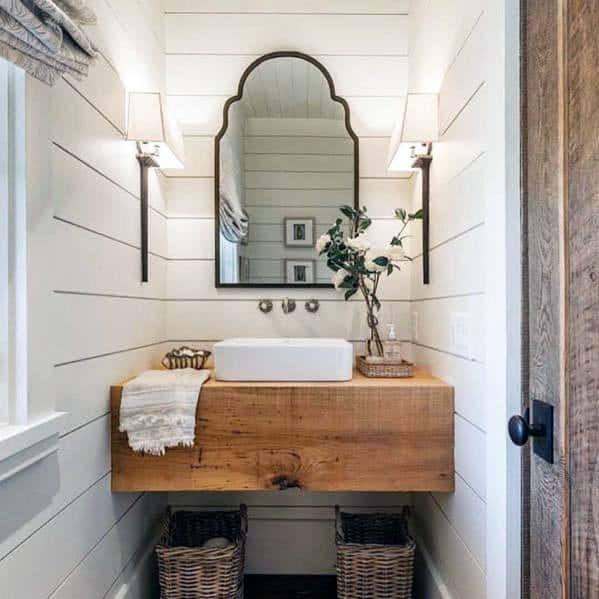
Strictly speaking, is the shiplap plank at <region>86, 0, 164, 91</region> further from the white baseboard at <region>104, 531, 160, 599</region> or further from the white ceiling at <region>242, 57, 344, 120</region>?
the white baseboard at <region>104, 531, 160, 599</region>

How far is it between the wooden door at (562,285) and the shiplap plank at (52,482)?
1102 millimetres

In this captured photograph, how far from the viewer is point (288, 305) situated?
2.00 metres

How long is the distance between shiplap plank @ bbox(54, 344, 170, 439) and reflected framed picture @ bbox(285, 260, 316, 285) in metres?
0.73

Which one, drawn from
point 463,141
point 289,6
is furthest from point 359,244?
point 289,6

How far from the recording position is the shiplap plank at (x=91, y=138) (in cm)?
114

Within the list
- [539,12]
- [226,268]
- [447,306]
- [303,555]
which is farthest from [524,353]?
[303,555]

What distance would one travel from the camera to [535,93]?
97 cm

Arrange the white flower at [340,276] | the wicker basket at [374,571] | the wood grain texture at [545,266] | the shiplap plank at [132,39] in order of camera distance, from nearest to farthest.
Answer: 1. the wood grain texture at [545,266]
2. the shiplap plank at [132,39]
3. the wicker basket at [374,571]
4. the white flower at [340,276]

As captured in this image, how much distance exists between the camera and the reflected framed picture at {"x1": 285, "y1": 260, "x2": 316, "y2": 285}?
6.62ft

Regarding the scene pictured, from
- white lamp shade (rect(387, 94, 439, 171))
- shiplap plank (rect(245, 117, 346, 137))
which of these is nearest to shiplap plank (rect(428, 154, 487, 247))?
white lamp shade (rect(387, 94, 439, 171))

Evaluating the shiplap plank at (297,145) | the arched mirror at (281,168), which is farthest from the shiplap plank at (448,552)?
the shiplap plank at (297,145)

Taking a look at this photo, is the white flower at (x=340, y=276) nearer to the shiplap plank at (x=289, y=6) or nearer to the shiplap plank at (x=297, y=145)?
the shiplap plank at (x=297, y=145)

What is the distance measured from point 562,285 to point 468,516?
82 cm

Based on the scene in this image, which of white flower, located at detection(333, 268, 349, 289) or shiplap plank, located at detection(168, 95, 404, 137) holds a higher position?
shiplap plank, located at detection(168, 95, 404, 137)
